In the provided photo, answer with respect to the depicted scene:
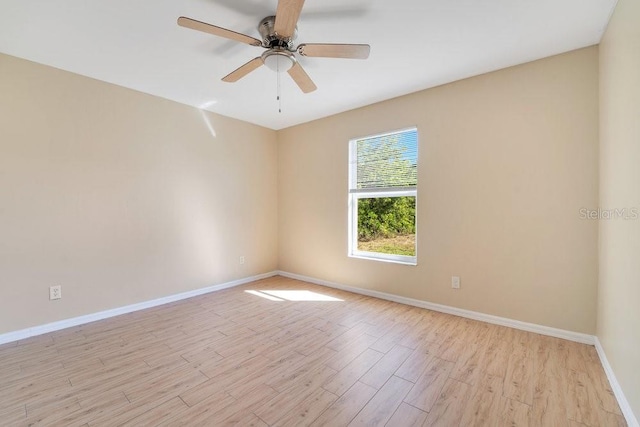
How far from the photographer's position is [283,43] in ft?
6.51

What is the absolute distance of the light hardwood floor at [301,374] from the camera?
61.2 inches

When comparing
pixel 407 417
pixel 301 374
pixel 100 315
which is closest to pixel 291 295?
pixel 301 374

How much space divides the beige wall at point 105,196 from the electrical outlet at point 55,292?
1.4 inches

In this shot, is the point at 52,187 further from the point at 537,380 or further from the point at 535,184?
the point at 535,184

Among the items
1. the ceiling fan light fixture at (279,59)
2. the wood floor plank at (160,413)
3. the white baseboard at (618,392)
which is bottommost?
the wood floor plank at (160,413)

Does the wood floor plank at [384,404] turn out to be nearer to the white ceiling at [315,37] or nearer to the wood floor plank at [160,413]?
the wood floor plank at [160,413]

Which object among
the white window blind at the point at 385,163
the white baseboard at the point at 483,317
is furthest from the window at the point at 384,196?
the white baseboard at the point at 483,317

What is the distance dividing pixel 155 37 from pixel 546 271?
3866 mm

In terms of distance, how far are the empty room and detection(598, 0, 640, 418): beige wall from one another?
0.03 meters

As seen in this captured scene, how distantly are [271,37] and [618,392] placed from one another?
321cm

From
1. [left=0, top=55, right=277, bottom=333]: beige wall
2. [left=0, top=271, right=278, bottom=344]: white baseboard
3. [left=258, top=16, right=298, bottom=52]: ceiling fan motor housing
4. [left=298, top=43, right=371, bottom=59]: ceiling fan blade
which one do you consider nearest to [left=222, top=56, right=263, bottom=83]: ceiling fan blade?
[left=258, top=16, right=298, bottom=52]: ceiling fan motor housing

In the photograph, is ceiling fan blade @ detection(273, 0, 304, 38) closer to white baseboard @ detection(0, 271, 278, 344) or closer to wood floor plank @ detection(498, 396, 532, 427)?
wood floor plank @ detection(498, 396, 532, 427)

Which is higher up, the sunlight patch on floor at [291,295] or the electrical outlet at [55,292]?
the electrical outlet at [55,292]

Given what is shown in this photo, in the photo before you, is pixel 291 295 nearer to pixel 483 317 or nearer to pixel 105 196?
pixel 483 317
